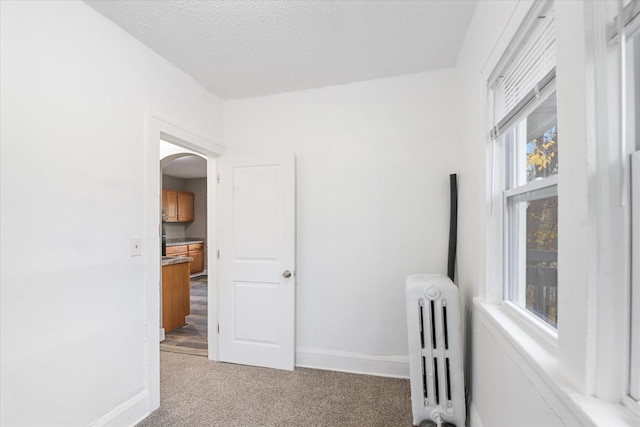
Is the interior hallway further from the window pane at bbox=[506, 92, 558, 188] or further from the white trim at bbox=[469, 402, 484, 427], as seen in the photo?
the window pane at bbox=[506, 92, 558, 188]

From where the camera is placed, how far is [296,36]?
1.95 meters

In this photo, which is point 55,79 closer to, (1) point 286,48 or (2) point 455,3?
(1) point 286,48

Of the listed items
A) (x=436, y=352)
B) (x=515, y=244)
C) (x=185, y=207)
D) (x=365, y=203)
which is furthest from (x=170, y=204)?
(x=515, y=244)

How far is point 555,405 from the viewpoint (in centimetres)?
81

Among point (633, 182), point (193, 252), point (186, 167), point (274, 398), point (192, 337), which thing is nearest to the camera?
point (633, 182)

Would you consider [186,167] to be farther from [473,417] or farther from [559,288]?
[559,288]

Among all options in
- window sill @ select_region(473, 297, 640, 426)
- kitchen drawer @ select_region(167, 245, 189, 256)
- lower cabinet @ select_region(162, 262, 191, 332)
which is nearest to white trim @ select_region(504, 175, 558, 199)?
window sill @ select_region(473, 297, 640, 426)

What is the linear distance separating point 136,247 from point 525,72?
Result: 8.06 feet

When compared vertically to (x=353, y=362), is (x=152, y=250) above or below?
above

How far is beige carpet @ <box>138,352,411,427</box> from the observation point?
1.93 m

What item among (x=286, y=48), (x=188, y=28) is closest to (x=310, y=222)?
(x=286, y=48)

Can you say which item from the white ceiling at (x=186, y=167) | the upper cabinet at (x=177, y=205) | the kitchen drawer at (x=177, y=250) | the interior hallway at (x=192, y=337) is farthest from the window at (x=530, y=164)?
the upper cabinet at (x=177, y=205)

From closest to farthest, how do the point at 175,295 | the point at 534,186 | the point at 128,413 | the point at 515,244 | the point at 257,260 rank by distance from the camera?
the point at 534,186, the point at 515,244, the point at 128,413, the point at 257,260, the point at 175,295

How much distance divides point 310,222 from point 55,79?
198 cm
